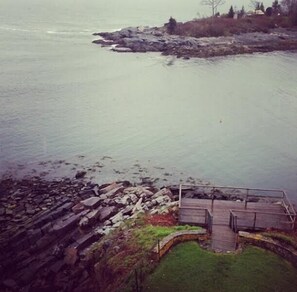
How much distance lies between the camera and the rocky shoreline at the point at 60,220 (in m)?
21.7

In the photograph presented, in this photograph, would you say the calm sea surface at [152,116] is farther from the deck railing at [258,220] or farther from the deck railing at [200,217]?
the deck railing at [200,217]

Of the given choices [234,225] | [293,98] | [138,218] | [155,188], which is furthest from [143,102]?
[234,225]

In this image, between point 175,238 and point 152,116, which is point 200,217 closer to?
point 175,238

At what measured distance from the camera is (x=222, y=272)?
18.4 meters

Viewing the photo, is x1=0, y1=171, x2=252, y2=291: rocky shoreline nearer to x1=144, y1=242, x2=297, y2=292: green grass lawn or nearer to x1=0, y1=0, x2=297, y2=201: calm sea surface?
x1=0, y1=0, x2=297, y2=201: calm sea surface

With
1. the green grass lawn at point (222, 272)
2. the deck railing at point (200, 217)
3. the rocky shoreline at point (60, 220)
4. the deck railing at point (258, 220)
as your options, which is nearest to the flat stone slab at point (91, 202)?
the rocky shoreline at point (60, 220)

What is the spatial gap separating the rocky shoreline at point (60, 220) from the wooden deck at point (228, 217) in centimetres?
185

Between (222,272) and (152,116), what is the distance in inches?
1268

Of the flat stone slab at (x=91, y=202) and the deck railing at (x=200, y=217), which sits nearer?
the deck railing at (x=200, y=217)

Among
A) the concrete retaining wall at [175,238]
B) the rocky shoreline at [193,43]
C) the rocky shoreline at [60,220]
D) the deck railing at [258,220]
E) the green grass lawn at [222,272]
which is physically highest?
the rocky shoreline at [193,43]

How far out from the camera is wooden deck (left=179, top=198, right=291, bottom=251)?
71.7ft

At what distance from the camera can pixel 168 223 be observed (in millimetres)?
23812

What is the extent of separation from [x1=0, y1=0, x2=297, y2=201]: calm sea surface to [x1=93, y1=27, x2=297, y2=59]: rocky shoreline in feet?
16.8

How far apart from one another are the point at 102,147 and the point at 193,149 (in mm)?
8982
